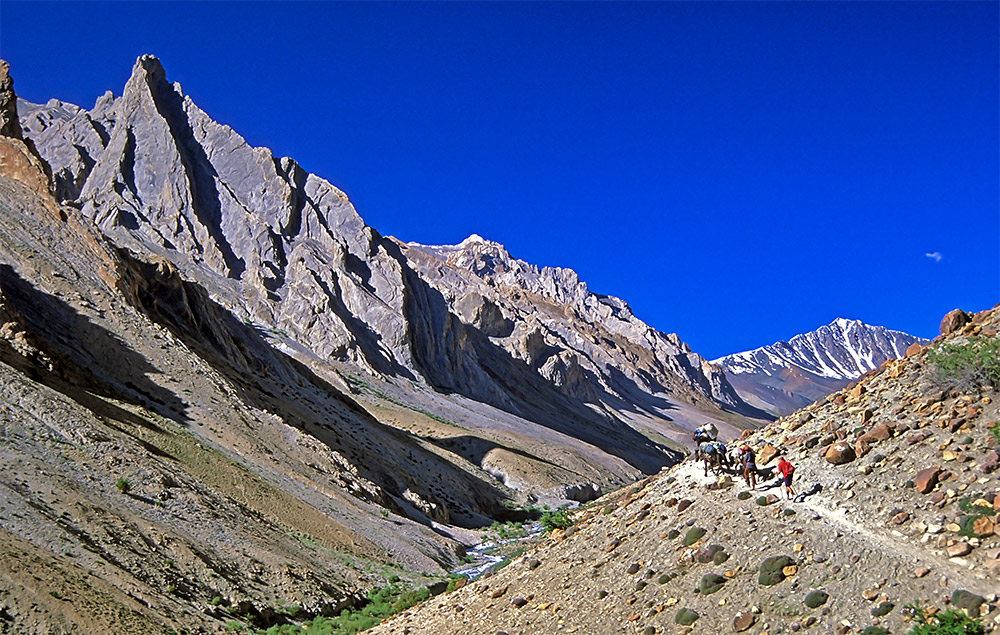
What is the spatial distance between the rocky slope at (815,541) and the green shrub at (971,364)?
A: 0.27 feet

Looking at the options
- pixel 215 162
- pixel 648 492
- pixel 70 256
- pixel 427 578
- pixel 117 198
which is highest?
pixel 215 162

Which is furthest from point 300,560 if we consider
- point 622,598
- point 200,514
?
point 622,598

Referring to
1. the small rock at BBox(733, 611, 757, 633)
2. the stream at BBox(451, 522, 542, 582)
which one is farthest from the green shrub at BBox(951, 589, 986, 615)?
the stream at BBox(451, 522, 542, 582)

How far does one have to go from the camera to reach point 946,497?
490 inches

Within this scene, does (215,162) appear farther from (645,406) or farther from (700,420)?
(700,420)

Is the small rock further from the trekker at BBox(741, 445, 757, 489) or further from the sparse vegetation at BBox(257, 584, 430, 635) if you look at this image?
the sparse vegetation at BBox(257, 584, 430, 635)

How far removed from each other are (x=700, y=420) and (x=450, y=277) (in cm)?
6683

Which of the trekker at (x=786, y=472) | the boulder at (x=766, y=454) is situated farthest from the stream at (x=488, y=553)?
the trekker at (x=786, y=472)

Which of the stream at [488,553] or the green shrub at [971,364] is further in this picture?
the stream at [488,553]

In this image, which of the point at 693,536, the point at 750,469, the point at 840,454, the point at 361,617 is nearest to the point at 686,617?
the point at 693,536

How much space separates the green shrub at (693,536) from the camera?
1446 cm

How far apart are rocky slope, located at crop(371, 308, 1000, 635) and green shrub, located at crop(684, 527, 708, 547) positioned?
0.15 feet

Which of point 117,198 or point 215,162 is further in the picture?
point 215,162

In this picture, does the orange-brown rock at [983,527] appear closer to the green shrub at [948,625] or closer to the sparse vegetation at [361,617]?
the green shrub at [948,625]
